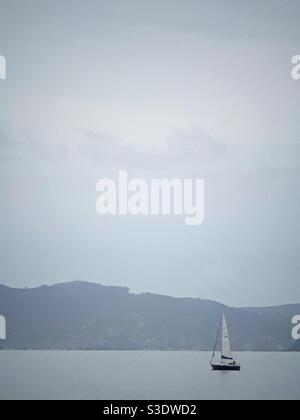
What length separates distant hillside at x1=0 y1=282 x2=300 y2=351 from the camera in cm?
898

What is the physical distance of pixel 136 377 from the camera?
29.3 ft

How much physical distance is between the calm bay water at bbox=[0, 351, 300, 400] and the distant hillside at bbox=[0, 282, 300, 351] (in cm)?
9

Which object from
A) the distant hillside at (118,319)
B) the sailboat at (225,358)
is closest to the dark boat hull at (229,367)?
the sailboat at (225,358)

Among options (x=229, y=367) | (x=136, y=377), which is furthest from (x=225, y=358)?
(x=136, y=377)

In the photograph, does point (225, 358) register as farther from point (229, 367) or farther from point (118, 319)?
point (118, 319)

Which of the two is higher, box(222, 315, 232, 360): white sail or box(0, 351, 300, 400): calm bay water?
box(222, 315, 232, 360): white sail

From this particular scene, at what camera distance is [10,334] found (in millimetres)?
8906

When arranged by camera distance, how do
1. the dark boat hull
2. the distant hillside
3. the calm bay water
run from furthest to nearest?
the dark boat hull, the distant hillside, the calm bay water

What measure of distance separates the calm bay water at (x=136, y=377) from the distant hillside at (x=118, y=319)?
0.29 feet

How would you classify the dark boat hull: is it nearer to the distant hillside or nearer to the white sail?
the white sail

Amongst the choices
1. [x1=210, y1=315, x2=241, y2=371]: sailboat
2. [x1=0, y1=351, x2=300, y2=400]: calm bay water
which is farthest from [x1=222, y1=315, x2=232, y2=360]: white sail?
[x1=0, y1=351, x2=300, y2=400]: calm bay water
